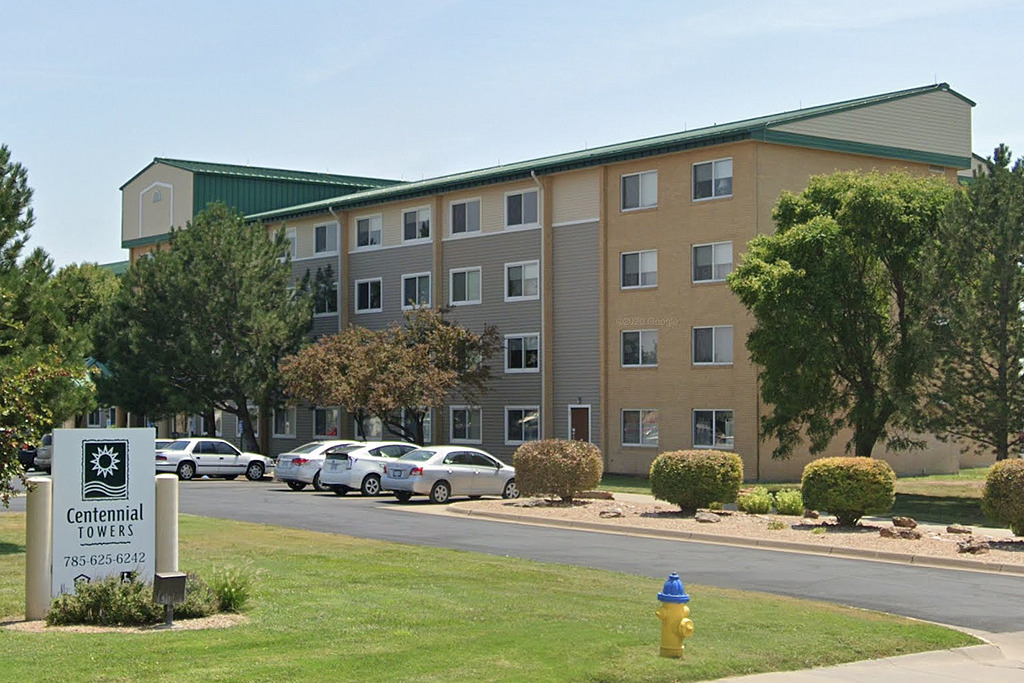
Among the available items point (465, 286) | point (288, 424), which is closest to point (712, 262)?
point (465, 286)

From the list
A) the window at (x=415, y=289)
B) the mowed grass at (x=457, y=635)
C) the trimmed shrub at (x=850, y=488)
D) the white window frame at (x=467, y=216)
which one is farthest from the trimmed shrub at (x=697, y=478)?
the window at (x=415, y=289)

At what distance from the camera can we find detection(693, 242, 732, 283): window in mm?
41875

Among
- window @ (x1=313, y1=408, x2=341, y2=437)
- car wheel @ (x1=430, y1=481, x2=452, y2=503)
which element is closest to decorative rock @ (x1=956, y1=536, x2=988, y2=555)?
car wheel @ (x1=430, y1=481, x2=452, y2=503)

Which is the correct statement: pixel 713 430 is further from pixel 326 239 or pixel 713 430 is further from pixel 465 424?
pixel 326 239

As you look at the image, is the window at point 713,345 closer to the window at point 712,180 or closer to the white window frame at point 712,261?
the white window frame at point 712,261

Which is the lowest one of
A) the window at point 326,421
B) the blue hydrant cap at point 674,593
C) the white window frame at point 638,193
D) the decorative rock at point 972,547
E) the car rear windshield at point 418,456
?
the decorative rock at point 972,547

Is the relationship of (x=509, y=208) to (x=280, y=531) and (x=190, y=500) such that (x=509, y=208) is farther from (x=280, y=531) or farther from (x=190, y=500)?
(x=280, y=531)

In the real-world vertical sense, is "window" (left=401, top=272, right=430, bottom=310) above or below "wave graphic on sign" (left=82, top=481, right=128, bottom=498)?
above

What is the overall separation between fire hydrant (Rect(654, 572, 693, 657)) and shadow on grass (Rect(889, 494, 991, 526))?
62.6 feet

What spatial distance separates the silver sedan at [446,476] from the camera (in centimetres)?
3191

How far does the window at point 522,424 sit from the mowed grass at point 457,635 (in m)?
30.5

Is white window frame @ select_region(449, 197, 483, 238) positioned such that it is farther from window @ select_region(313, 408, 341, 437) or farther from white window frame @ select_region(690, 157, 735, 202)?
white window frame @ select_region(690, 157, 735, 202)

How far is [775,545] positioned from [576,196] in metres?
25.8

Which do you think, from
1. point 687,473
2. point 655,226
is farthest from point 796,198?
point 687,473
